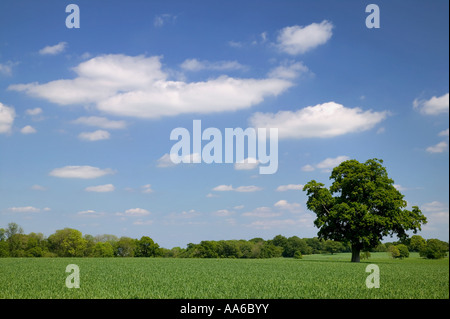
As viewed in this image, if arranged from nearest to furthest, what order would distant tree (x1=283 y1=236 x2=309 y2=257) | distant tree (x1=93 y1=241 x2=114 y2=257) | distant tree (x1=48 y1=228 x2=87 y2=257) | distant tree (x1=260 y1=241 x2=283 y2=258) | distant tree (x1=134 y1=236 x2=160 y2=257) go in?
distant tree (x1=48 y1=228 x2=87 y2=257)
distant tree (x1=134 y1=236 x2=160 y2=257)
distant tree (x1=93 y1=241 x2=114 y2=257)
distant tree (x1=260 y1=241 x2=283 y2=258)
distant tree (x1=283 y1=236 x2=309 y2=257)

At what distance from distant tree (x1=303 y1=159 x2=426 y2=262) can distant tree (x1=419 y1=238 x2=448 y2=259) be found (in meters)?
33.1

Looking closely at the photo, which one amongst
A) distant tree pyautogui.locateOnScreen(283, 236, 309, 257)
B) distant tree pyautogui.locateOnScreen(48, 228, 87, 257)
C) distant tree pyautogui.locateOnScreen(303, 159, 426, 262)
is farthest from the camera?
distant tree pyautogui.locateOnScreen(283, 236, 309, 257)

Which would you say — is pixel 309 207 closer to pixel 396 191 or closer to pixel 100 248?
pixel 396 191

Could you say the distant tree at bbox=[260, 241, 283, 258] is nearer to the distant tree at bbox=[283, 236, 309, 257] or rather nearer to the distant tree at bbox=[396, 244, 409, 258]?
the distant tree at bbox=[283, 236, 309, 257]

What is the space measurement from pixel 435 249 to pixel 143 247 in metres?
64.9

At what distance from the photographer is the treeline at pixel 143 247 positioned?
3017 inches

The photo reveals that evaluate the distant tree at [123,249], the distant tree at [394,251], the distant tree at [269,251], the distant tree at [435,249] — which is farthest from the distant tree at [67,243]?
the distant tree at [435,249]

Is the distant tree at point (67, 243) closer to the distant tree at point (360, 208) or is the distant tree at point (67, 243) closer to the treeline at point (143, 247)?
the treeline at point (143, 247)

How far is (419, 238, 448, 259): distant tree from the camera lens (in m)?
73.7

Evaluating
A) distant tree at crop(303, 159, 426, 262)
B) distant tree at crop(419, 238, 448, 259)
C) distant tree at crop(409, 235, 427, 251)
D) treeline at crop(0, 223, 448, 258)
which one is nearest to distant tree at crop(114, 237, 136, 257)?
treeline at crop(0, 223, 448, 258)

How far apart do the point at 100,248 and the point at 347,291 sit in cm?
8277
